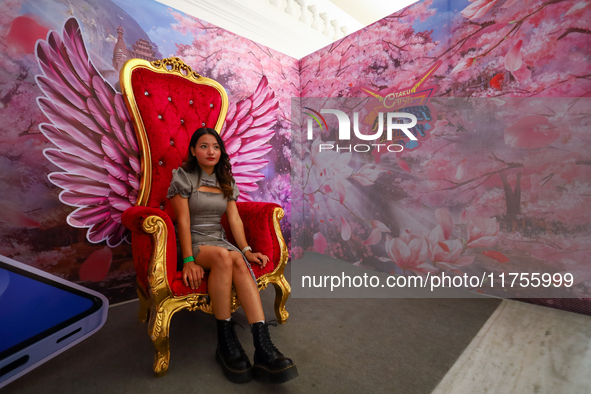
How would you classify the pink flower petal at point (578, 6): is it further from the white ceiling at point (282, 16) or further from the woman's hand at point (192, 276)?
the woman's hand at point (192, 276)

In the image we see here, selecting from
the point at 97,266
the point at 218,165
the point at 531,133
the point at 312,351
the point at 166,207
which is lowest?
the point at 312,351

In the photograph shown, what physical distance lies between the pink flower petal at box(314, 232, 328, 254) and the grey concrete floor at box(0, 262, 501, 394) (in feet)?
3.32

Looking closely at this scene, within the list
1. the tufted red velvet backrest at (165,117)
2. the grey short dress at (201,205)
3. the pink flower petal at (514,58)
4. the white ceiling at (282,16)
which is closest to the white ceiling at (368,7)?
the white ceiling at (282,16)

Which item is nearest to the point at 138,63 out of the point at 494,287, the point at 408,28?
the point at 408,28

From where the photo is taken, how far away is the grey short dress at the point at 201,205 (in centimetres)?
140

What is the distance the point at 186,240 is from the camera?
4.34ft

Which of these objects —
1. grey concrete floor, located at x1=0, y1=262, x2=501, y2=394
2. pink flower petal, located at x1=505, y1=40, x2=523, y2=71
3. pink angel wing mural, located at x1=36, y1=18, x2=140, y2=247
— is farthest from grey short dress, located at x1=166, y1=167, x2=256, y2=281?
pink flower petal, located at x1=505, y1=40, x2=523, y2=71

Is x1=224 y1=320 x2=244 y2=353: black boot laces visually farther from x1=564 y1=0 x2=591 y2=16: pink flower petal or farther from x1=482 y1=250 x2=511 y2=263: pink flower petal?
x1=564 y1=0 x2=591 y2=16: pink flower petal

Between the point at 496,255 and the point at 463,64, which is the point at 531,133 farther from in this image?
the point at 496,255

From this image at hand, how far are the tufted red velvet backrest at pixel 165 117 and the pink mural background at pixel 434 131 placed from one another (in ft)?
1.12

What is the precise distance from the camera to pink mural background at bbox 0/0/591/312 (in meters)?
1.49

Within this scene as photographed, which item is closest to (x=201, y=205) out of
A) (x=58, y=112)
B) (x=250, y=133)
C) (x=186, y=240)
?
(x=186, y=240)

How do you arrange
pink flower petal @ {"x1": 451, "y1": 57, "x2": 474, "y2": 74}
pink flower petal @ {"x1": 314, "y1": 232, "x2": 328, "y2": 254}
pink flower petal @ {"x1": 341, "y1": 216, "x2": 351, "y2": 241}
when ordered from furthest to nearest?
pink flower petal @ {"x1": 314, "y1": 232, "x2": 328, "y2": 254} < pink flower petal @ {"x1": 341, "y1": 216, "x2": 351, "y2": 241} < pink flower petal @ {"x1": 451, "y1": 57, "x2": 474, "y2": 74}

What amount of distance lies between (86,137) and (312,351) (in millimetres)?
1856
